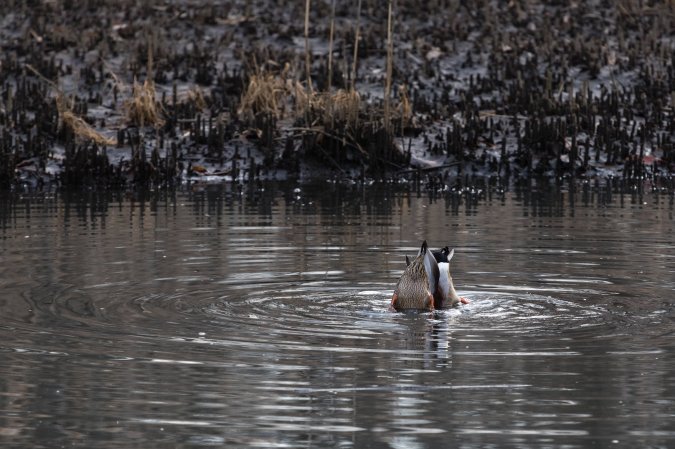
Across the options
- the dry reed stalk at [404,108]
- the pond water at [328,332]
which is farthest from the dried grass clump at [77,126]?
the pond water at [328,332]

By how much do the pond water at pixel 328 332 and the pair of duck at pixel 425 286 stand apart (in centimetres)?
16

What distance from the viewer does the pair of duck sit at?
1097 centimetres

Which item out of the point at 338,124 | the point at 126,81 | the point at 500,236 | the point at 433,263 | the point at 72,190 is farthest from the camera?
the point at 126,81

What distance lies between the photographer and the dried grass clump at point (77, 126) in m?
23.2

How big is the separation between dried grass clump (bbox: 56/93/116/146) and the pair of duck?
1284cm

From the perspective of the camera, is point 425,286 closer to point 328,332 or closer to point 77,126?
point 328,332

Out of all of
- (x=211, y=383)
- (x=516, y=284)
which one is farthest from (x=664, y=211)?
(x=211, y=383)

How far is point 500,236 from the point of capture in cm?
1561

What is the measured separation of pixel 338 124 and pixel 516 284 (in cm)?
1107

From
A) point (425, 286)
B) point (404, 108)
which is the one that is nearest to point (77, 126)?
point (404, 108)

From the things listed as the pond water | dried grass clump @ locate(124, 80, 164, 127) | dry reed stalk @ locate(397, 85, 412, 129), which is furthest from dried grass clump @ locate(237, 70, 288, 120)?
the pond water

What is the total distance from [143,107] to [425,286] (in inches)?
546

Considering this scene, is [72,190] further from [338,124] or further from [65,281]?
[65,281]

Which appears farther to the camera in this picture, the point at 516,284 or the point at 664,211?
the point at 664,211
